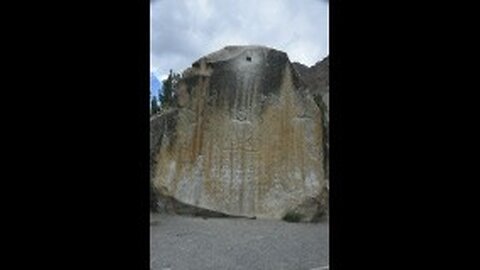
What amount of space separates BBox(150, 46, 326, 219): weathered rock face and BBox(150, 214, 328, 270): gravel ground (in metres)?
0.48

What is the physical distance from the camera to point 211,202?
929cm

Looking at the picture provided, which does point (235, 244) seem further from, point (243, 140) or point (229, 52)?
point (229, 52)

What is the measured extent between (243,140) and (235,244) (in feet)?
10.1

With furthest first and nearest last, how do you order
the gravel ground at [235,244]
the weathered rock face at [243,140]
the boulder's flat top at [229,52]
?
the boulder's flat top at [229,52] < the weathered rock face at [243,140] < the gravel ground at [235,244]

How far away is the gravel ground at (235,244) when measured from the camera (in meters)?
5.83

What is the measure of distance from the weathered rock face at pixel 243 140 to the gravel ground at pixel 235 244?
1.57 feet

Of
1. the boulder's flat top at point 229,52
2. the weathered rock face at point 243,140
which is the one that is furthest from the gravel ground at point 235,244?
the boulder's flat top at point 229,52

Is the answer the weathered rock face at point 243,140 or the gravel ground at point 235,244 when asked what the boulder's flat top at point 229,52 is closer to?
the weathered rock face at point 243,140

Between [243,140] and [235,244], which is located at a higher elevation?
[243,140]

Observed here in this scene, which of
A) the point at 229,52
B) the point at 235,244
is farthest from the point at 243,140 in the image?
the point at 235,244

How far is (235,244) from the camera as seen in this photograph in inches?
275

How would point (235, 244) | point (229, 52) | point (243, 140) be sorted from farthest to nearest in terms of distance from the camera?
point (229, 52), point (243, 140), point (235, 244)
